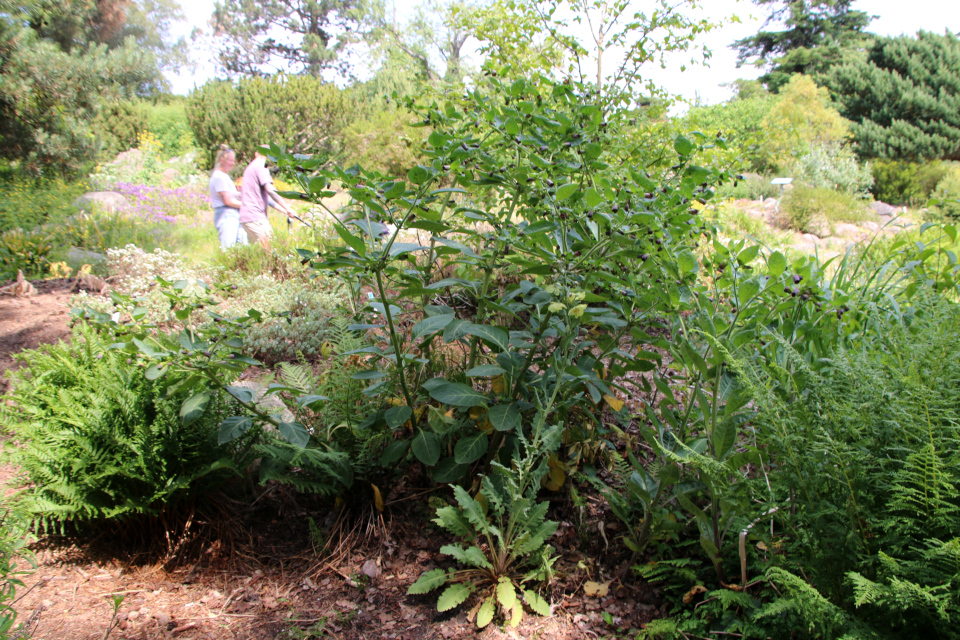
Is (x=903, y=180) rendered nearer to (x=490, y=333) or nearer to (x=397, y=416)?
(x=490, y=333)

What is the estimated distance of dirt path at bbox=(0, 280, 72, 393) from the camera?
384 centimetres

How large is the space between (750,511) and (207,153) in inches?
730

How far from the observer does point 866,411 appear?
120cm

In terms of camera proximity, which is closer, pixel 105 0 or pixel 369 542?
pixel 369 542

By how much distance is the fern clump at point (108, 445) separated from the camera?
1.63 metres

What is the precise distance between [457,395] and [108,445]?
1.16 m

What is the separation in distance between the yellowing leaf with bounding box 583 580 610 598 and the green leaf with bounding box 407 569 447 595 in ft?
1.43

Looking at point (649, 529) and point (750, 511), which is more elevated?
point (750, 511)

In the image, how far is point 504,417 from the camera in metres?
1.56

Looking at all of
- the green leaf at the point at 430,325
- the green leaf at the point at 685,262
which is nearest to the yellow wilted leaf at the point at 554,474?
the green leaf at the point at 430,325

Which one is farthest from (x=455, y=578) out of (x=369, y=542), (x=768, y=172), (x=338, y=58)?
(x=338, y=58)

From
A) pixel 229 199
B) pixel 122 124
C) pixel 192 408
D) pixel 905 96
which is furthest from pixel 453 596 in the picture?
pixel 905 96

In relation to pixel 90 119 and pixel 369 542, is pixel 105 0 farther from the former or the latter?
pixel 369 542

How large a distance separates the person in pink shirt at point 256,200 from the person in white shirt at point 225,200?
→ 0.13 m
